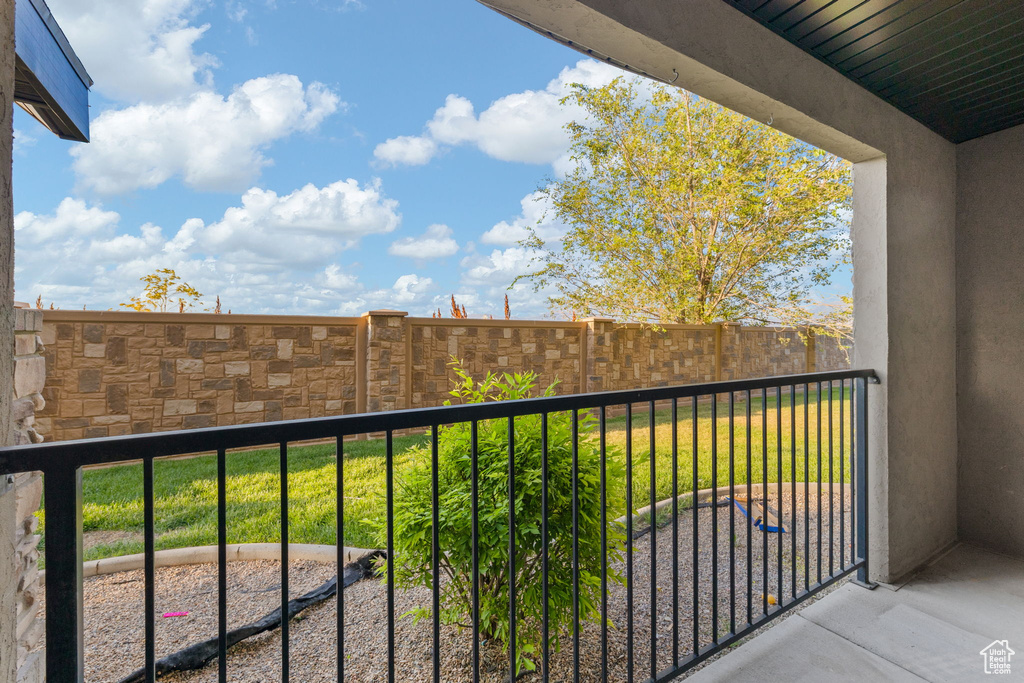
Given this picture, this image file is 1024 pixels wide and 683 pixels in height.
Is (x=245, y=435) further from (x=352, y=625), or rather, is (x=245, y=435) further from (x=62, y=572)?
(x=352, y=625)

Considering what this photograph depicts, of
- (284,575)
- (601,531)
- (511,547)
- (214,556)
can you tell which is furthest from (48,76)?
(214,556)

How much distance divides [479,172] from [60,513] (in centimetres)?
1932

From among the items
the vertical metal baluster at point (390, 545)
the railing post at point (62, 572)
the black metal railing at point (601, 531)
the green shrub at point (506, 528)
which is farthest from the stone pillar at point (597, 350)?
the railing post at point (62, 572)

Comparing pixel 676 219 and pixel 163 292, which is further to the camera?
pixel 676 219

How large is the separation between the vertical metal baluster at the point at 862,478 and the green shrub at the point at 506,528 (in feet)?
4.08

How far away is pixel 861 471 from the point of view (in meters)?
2.21

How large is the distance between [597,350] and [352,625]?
5.28 m

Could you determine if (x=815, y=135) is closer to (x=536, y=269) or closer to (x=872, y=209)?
(x=872, y=209)

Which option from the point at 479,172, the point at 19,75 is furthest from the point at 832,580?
the point at 479,172

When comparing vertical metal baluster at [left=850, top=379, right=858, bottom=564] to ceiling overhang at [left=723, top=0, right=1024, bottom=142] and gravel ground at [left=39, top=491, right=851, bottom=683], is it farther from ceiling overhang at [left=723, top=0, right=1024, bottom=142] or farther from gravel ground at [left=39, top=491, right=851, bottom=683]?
ceiling overhang at [left=723, top=0, right=1024, bottom=142]

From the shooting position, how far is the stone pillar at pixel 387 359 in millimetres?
5172

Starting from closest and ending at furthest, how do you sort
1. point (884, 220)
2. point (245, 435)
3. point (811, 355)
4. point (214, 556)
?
point (245, 435), point (884, 220), point (214, 556), point (811, 355)

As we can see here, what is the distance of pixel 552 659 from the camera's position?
1.79 m

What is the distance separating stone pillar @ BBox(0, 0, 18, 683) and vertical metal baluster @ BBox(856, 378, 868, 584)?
273 centimetres
